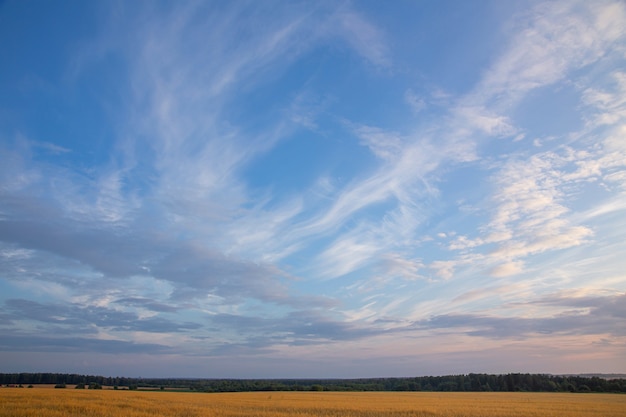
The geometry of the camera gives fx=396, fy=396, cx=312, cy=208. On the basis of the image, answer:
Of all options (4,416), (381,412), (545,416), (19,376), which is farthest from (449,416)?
(19,376)

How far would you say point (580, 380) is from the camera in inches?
3986

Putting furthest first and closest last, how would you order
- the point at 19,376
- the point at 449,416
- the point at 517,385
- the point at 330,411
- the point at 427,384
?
the point at 19,376
the point at 427,384
the point at 517,385
the point at 330,411
the point at 449,416

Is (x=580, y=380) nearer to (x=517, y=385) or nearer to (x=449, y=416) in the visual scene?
(x=517, y=385)

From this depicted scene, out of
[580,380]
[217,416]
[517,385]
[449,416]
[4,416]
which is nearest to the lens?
[4,416]

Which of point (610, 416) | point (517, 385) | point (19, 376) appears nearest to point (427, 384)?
point (517, 385)

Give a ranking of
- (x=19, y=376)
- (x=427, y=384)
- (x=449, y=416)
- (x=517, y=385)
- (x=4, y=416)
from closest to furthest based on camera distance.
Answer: (x=4, y=416) < (x=449, y=416) < (x=517, y=385) < (x=427, y=384) < (x=19, y=376)

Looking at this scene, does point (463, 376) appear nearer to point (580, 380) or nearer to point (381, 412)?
point (580, 380)

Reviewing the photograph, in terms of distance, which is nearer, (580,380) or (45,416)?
(45,416)

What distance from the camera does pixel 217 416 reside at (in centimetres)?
2653

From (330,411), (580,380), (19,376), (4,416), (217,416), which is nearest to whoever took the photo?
(4,416)

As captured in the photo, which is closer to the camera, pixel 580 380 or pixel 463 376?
pixel 580 380

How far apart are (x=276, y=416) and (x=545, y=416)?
21.6 meters

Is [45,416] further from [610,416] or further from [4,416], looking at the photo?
[610,416]

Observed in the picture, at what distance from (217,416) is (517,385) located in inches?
4427
